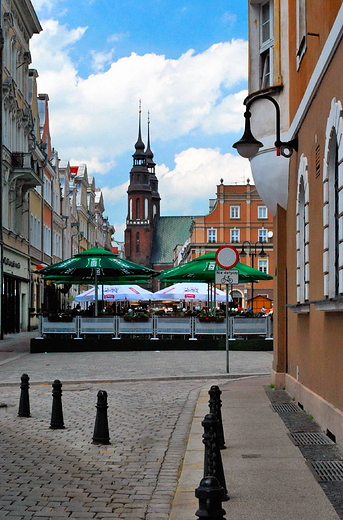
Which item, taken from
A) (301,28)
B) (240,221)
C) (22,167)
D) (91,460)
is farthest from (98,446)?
(240,221)

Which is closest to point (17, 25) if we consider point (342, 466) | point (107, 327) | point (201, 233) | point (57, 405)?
point (107, 327)

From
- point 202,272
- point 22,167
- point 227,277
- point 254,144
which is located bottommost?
point 227,277

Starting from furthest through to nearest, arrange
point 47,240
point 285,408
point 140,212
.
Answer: point 140,212 → point 47,240 → point 285,408

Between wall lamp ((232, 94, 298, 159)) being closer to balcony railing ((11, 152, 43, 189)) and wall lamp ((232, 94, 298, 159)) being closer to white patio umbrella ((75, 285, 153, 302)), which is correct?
white patio umbrella ((75, 285, 153, 302))

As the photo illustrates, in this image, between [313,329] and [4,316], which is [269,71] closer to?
[313,329]

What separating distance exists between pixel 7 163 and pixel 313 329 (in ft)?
101

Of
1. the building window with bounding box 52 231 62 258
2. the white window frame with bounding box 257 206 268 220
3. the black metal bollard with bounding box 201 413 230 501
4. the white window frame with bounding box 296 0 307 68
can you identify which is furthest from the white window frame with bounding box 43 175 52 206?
the black metal bollard with bounding box 201 413 230 501

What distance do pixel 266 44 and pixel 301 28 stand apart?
2381 mm

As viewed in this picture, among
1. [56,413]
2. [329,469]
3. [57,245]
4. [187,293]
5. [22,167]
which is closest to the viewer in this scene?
[329,469]

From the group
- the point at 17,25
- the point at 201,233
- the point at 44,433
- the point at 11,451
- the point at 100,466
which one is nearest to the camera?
the point at 100,466

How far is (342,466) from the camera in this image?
7273 millimetres

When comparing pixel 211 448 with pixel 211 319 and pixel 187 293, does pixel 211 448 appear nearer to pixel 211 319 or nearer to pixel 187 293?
pixel 211 319

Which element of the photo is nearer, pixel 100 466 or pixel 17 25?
pixel 100 466

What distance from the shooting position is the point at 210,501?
3668 millimetres
